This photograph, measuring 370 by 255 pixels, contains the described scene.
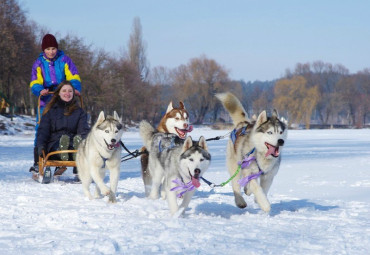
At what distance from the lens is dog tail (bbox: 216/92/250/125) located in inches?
213

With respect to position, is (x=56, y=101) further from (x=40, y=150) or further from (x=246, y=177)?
(x=246, y=177)

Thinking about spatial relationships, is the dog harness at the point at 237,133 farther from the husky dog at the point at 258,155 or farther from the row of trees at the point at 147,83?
the row of trees at the point at 147,83

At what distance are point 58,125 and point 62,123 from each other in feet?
0.21

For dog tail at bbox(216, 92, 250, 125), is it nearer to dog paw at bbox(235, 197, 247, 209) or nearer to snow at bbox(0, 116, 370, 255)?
snow at bbox(0, 116, 370, 255)

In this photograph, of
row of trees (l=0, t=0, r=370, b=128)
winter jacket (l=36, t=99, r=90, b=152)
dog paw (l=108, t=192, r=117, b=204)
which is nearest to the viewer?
dog paw (l=108, t=192, r=117, b=204)

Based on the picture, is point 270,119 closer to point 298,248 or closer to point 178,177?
point 178,177

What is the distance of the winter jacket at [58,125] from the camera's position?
677 centimetres

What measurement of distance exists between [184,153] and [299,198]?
231 cm

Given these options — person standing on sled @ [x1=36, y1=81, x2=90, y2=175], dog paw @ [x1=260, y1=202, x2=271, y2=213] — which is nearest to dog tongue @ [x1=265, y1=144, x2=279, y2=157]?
dog paw @ [x1=260, y1=202, x2=271, y2=213]

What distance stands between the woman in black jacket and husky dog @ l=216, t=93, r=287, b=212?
2.61 m

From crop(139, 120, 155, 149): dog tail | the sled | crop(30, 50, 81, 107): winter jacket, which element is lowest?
the sled

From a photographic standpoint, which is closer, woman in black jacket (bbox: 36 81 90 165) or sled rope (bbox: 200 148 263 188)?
sled rope (bbox: 200 148 263 188)

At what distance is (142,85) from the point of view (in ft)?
157

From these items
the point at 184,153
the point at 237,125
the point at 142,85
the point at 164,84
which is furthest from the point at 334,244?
the point at 164,84
